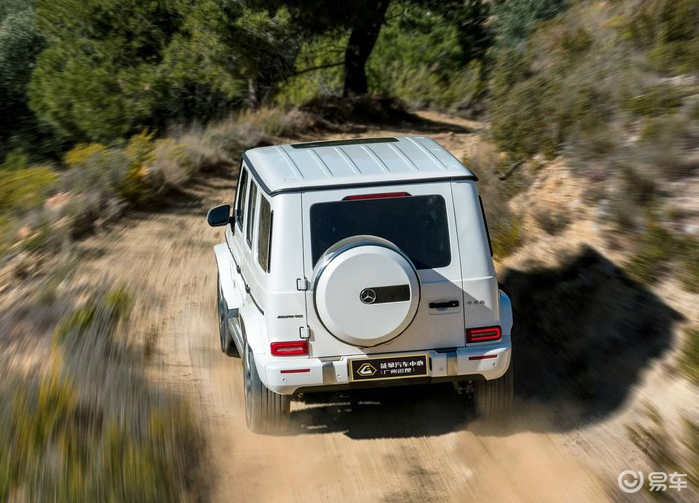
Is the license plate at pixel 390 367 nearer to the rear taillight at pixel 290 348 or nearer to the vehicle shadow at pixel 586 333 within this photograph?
the rear taillight at pixel 290 348

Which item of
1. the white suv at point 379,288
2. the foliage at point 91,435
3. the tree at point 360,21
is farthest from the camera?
the tree at point 360,21

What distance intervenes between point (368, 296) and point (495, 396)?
1432 mm

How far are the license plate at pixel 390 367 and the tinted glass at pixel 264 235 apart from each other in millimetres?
883

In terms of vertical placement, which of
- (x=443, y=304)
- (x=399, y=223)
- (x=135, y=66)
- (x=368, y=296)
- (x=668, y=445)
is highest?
(x=399, y=223)

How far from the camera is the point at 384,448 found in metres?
5.79

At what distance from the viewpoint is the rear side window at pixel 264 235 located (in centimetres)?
545

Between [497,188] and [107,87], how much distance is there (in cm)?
1485

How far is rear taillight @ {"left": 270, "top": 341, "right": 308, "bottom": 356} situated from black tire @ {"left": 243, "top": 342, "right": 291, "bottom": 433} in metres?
0.37

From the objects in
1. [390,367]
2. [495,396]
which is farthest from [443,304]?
[495,396]

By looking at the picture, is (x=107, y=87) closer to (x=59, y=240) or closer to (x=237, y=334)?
(x=59, y=240)

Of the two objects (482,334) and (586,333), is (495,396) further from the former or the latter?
(586,333)

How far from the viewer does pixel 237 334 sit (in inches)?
258

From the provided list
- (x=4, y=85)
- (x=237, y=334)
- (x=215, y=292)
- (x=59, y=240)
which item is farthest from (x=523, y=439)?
(x=4, y=85)

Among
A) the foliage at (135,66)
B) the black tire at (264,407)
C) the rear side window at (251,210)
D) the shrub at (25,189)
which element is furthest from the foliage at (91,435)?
the foliage at (135,66)
